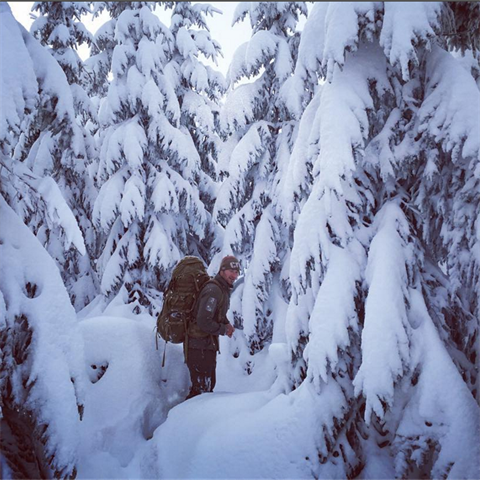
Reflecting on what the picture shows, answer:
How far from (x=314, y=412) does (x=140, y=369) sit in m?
3.14

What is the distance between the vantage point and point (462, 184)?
409 cm

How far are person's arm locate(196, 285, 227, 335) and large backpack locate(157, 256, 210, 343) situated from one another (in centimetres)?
31

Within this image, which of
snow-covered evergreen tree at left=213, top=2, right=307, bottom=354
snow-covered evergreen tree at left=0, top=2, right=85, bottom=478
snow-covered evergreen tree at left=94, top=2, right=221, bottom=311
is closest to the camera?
snow-covered evergreen tree at left=0, top=2, right=85, bottom=478

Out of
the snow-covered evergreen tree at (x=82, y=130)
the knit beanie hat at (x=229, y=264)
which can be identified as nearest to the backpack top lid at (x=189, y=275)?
the knit beanie hat at (x=229, y=264)

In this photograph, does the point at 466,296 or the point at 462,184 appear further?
the point at 466,296

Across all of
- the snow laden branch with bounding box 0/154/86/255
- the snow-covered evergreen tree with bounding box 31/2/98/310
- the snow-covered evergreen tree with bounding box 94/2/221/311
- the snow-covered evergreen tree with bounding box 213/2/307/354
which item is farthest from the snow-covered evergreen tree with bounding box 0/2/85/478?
the snow-covered evergreen tree with bounding box 31/2/98/310

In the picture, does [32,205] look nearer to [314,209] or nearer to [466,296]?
[314,209]

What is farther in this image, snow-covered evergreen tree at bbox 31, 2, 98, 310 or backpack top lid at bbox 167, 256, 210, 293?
snow-covered evergreen tree at bbox 31, 2, 98, 310

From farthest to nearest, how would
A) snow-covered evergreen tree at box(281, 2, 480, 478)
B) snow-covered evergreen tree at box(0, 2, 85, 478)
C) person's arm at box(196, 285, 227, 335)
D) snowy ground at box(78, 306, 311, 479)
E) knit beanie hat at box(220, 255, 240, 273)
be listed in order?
knit beanie hat at box(220, 255, 240, 273)
person's arm at box(196, 285, 227, 335)
snowy ground at box(78, 306, 311, 479)
snow-covered evergreen tree at box(0, 2, 85, 478)
snow-covered evergreen tree at box(281, 2, 480, 478)

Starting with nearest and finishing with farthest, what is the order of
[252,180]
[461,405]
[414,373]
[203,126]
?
[461,405], [414,373], [252,180], [203,126]

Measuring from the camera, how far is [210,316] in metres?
6.03

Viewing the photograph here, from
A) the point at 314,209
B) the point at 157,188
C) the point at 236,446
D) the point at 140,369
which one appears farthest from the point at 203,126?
the point at 236,446

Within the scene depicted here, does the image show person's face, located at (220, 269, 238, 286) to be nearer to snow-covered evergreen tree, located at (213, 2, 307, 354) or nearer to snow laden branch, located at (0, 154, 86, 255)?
snow laden branch, located at (0, 154, 86, 255)

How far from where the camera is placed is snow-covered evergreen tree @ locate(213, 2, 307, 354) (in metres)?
9.84
